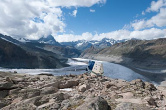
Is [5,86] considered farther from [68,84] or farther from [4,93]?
[68,84]

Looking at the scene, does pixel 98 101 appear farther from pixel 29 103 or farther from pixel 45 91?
pixel 45 91

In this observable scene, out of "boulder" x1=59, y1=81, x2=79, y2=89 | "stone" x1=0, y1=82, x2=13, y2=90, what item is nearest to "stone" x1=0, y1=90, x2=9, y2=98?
"stone" x1=0, y1=82, x2=13, y2=90

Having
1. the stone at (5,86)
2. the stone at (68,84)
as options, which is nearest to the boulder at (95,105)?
the stone at (5,86)

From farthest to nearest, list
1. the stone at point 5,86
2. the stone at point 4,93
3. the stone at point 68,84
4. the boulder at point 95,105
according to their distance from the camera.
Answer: the stone at point 68,84 < the stone at point 5,86 < the stone at point 4,93 < the boulder at point 95,105

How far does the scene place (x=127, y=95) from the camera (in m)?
12.2

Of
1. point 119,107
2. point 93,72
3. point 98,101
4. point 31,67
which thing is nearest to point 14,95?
point 98,101

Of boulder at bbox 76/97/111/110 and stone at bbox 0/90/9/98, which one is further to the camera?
stone at bbox 0/90/9/98

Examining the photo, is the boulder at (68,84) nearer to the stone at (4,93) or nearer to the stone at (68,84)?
the stone at (68,84)

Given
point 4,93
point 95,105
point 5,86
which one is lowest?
point 4,93

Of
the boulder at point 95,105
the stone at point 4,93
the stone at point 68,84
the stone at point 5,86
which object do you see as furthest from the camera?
the stone at point 68,84

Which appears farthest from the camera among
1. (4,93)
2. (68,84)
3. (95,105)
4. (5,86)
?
(68,84)

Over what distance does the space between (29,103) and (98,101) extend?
4141 mm

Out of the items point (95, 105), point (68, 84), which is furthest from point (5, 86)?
point (95, 105)

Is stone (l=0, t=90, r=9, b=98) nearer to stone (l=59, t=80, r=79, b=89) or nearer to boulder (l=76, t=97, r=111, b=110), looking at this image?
stone (l=59, t=80, r=79, b=89)
